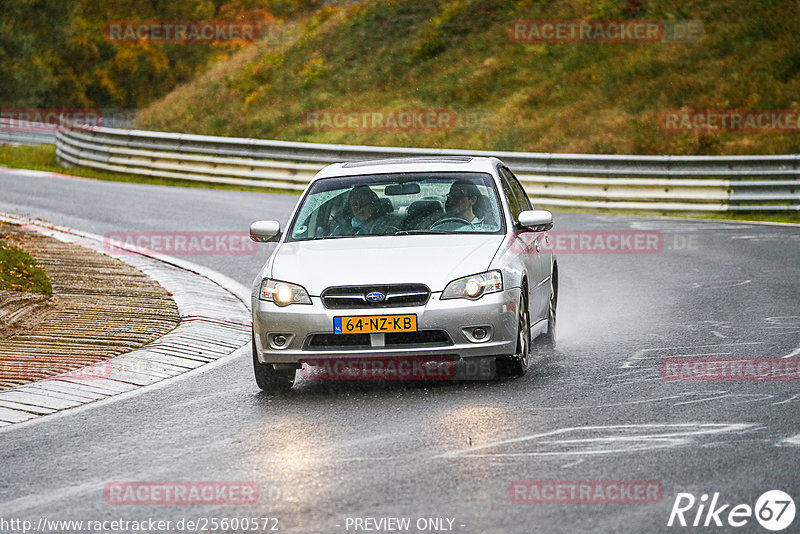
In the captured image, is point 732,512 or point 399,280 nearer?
point 732,512

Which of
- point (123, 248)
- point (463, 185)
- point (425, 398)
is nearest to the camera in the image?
point (425, 398)

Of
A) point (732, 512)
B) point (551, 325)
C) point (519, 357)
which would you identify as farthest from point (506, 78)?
point (732, 512)

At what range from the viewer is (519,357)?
862 cm

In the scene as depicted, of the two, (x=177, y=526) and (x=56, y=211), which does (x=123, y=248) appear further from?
(x=177, y=526)

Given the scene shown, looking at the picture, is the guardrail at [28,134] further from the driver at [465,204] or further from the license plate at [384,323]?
the license plate at [384,323]

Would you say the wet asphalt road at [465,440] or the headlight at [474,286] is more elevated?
the headlight at [474,286]

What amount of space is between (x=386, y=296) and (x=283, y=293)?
28.7 inches

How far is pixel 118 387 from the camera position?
8961 millimetres

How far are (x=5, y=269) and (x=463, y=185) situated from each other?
17.6ft

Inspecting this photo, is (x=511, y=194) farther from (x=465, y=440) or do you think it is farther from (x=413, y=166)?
(x=465, y=440)

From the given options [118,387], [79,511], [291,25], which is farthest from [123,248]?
[291,25]

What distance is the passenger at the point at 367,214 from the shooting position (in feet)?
30.8

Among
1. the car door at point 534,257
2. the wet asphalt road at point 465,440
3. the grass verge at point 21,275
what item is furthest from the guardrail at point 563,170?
the wet asphalt road at point 465,440

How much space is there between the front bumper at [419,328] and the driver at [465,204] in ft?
3.93
